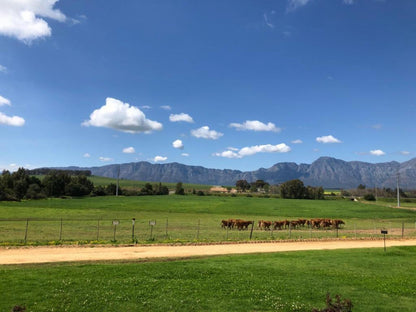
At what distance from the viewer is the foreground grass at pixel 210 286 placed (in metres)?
11.8

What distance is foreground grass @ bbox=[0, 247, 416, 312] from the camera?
38.7 ft

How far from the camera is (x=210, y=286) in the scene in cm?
1402

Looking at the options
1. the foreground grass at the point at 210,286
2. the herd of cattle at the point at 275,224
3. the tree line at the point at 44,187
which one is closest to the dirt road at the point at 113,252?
the foreground grass at the point at 210,286

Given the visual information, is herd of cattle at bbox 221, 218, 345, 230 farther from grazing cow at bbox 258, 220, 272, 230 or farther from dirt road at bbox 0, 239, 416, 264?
dirt road at bbox 0, 239, 416, 264

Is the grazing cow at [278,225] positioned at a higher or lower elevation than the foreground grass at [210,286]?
lower

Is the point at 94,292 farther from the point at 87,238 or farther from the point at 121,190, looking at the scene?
the point at 121,190

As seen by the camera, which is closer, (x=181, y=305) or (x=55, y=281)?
(x=181, y=305)

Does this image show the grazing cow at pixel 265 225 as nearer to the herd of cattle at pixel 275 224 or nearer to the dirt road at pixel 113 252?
the herd of cattle at pixel 275 224

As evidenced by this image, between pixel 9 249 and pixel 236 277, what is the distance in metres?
18.3

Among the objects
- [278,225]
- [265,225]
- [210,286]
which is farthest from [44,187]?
[210,286]

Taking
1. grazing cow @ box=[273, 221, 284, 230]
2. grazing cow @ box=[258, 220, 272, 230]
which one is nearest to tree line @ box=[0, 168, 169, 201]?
grazing cow @ box=[258, 220, 272, 230]

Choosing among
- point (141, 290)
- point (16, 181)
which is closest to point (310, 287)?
point (141, 290)

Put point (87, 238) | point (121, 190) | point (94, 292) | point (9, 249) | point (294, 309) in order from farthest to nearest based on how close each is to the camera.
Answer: point (121, 190)
point (87, 238)
point (9, 249)
point (94, 292)
point (294, 309)

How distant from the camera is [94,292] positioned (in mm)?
12750
